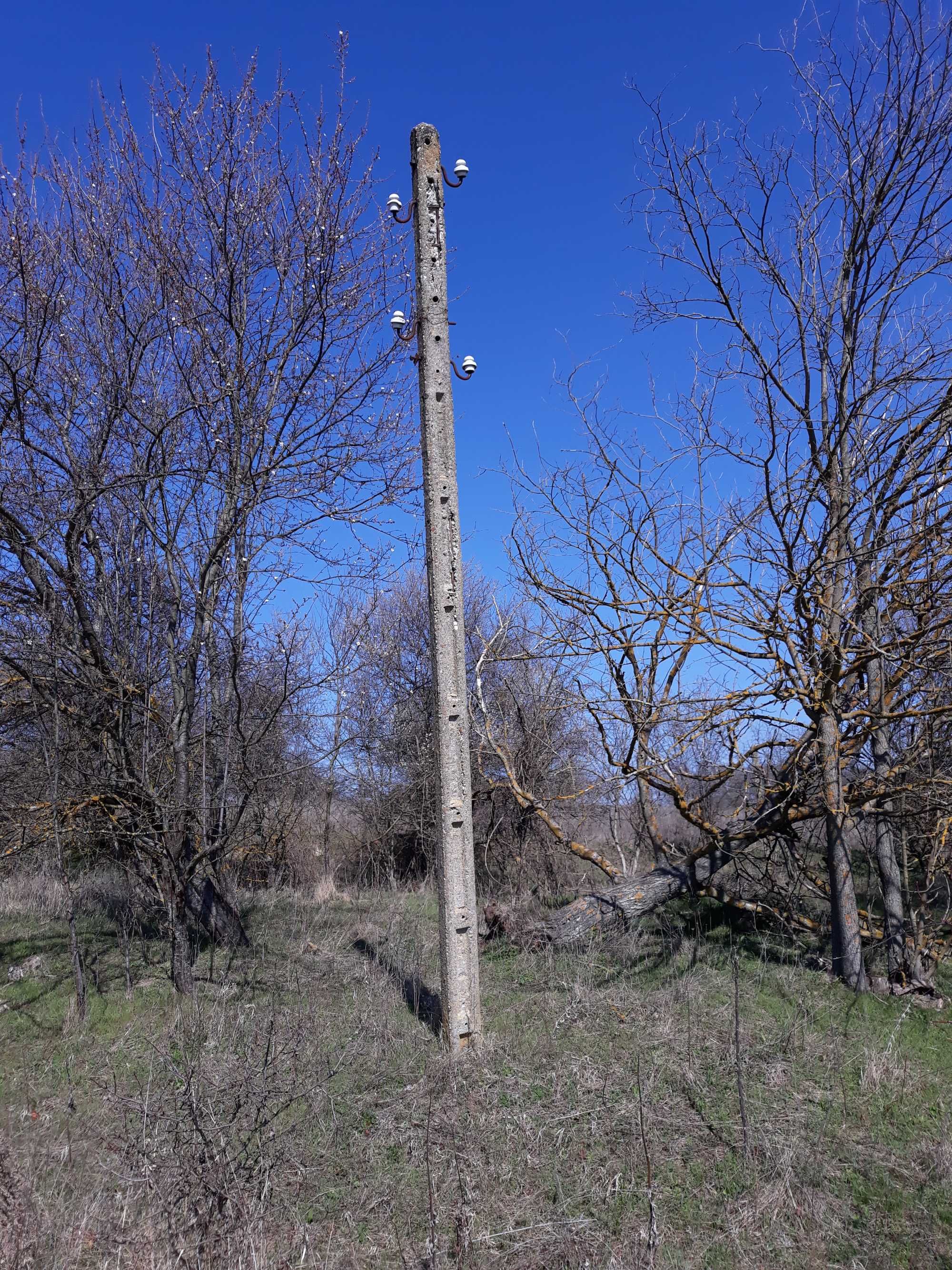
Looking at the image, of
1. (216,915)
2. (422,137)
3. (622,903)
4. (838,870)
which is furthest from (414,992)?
(422,137)

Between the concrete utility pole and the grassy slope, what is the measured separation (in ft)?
1.77

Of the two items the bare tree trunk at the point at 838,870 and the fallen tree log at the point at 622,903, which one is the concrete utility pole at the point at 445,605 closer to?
the fallen tree log at the point at 622,903

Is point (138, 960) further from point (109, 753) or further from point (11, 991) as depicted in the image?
point (109, 753)

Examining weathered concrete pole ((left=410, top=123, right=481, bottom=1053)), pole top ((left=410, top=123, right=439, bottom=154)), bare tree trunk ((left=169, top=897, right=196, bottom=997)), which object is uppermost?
pole top ((left=410, top=123, right=439, bottom=154))

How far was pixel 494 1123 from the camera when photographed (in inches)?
174

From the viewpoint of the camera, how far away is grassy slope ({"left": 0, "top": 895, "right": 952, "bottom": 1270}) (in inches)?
133

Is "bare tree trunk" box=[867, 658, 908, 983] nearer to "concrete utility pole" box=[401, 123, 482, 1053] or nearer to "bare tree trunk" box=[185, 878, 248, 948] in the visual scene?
"concrete utility pole" box=[401, 123, 482, 1053]

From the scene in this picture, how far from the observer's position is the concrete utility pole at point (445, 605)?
5422 millimetres

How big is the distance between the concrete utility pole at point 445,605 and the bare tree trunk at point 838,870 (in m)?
2.64

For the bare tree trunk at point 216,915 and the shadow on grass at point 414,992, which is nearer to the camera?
the shadow on grass at point 414,992

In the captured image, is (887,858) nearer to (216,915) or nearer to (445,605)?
(445,605)

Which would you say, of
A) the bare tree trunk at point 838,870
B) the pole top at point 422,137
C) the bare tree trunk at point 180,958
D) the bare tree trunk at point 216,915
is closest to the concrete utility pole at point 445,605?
the pole top at point 422,137

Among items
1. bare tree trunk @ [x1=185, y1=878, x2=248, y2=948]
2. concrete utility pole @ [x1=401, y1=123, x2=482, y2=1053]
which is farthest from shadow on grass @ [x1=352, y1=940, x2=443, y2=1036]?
bare tree trunk @ [x1=185, y1=878, x2=248, y2=948]

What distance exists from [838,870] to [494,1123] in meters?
3.20
